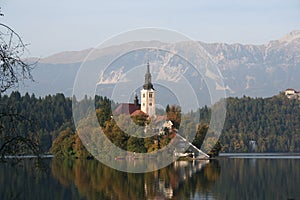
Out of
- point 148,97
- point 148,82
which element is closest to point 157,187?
point 148,82

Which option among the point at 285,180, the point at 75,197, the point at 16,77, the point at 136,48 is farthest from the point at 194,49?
the point at 16,77

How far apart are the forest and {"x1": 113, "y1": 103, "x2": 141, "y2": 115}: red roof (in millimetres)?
2469

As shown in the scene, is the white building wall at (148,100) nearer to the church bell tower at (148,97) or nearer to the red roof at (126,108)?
the church bell tower at (148,97)

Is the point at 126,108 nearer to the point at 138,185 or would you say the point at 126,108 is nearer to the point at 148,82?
the point at 148,82

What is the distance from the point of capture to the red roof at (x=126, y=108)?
298 ft

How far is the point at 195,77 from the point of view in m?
72.7

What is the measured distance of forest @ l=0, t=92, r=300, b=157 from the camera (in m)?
79.2

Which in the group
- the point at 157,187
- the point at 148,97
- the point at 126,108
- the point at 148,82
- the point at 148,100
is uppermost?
the point at 148,82

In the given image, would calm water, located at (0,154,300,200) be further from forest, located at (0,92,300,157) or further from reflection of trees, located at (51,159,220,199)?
forest, located at (0,92,300,157)

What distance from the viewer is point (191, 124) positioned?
80.1 metres

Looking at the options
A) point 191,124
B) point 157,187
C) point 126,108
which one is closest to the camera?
point 157,187

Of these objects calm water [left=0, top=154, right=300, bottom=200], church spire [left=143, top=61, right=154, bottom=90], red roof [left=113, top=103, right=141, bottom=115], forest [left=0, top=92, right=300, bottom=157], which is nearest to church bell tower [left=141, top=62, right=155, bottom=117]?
church spire [left=143, top=61, right=154, bottom=90]

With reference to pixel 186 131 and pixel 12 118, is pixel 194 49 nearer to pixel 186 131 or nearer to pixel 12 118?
pixel 186 131

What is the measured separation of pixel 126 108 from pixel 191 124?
16.9 m
